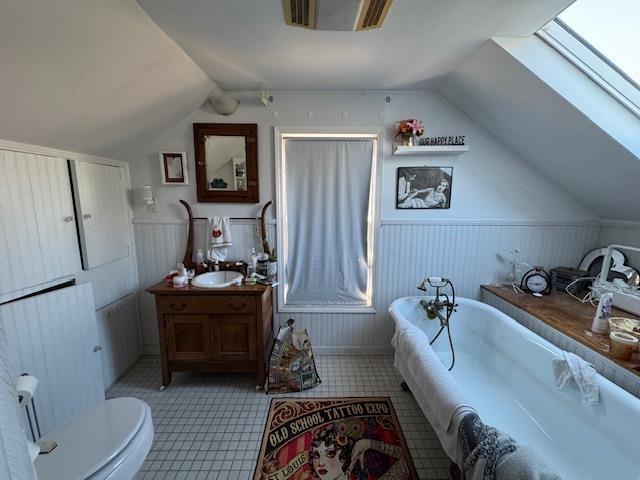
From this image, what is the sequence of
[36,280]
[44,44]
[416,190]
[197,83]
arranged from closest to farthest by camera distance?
[44,44], [36,280], [197,83], [416,190]

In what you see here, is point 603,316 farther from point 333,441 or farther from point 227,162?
point 227,162

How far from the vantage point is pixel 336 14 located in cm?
125

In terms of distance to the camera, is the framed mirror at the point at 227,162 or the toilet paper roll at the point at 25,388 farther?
the framed mirror at the point at 227,162

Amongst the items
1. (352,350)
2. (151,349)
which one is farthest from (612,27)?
(151,349)

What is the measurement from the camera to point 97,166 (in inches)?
79.5

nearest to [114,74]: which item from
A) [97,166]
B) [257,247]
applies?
[97,166]

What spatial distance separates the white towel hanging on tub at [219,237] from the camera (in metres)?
2.37

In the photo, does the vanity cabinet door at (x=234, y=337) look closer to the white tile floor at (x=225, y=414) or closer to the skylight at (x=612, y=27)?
the white tile floor at (x=225, y=414)

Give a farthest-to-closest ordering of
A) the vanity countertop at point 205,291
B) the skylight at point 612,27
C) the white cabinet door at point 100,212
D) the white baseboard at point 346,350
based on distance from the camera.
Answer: the white baseboard at point 346,350, the vanity countertop at point 205,291, the white cabinet door at point 100,212, the skylight at point 612,27

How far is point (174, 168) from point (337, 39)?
1695 mm

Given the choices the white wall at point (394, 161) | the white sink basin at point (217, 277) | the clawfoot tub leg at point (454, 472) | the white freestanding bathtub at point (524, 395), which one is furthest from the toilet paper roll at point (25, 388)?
the clawfoot tub leg at point (454, 472)

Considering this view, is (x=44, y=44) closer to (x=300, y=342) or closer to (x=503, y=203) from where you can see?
(x=300, y=342)

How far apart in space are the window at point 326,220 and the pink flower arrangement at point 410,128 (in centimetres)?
22

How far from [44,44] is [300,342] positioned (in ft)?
7.26
